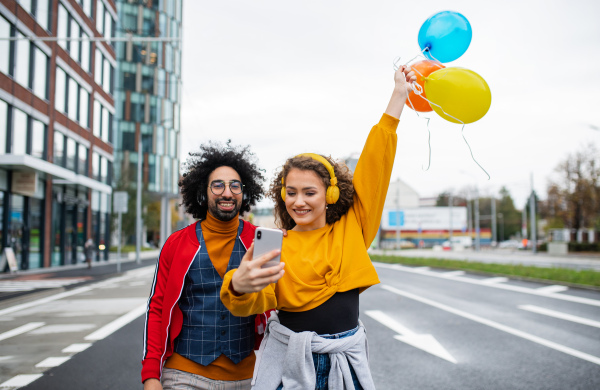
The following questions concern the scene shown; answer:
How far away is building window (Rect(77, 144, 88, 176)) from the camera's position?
97.2ft

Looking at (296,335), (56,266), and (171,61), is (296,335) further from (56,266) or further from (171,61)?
(171,61)

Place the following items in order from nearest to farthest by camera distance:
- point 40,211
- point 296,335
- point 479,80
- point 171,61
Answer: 1. point 296,335
2. point 479,80
3. point 40,211
4. point 171,61

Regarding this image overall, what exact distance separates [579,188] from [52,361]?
48.3 metres

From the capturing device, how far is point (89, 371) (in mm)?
5809

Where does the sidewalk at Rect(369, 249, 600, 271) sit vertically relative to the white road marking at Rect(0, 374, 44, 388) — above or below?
below

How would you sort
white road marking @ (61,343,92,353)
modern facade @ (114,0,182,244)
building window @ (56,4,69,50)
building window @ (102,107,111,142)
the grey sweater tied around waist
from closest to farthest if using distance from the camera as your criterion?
the grey sweater tied around waist
white road marking @ (61,343,92,353)
building window @ (56,4,69,50)
building window @ (102,107,111,142)
modern facade @ (114,0,182,244)

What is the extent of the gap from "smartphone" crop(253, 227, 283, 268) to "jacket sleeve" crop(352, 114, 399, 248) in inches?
29.1

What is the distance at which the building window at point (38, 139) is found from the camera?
22930 millimetres

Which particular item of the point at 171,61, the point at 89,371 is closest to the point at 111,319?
the point at 89,371

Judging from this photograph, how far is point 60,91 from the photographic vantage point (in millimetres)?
26219

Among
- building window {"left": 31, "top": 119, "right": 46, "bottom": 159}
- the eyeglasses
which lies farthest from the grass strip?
building window {"left": 31, "top": 119, "right": 46, "bottom": 159}

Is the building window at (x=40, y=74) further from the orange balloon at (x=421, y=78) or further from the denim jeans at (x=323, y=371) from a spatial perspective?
the denim jeans at (x=323, y=371)

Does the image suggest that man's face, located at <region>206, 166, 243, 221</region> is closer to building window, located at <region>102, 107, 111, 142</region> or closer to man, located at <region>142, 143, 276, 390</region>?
man, located at <region>142, 143, 276, 390</region>

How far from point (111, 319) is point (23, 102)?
1615cm
